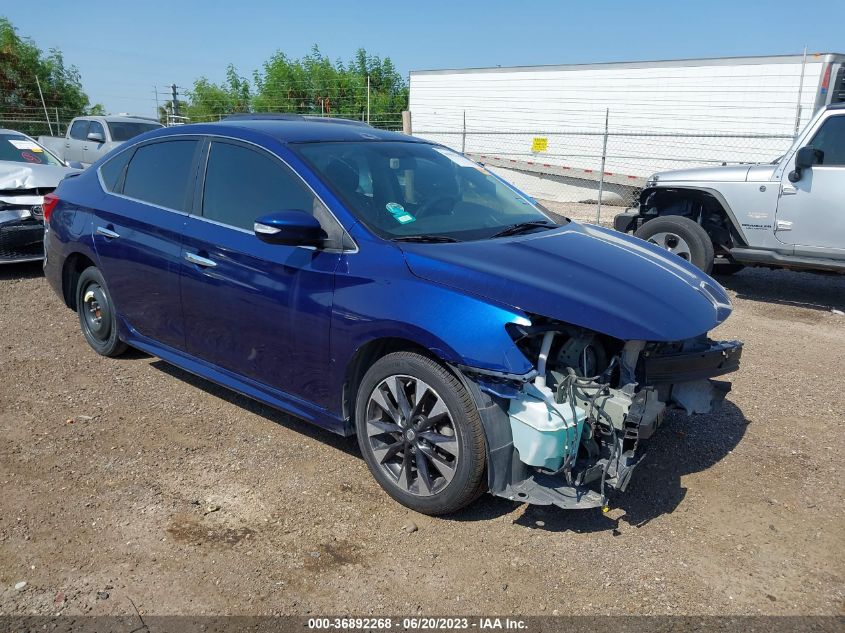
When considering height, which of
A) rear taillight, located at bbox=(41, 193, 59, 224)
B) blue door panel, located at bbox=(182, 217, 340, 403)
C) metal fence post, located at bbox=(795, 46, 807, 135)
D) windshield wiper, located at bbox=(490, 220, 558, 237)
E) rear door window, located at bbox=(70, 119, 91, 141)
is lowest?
blue door panel, located at bbox=(182, 217, 340, 403)

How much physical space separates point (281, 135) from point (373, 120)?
18.6 meters

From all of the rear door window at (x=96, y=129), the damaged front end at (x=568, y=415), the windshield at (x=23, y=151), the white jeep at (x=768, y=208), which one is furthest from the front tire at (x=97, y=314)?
the rear door window at (x=96, y=129)

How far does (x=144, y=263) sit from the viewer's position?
4492 mm

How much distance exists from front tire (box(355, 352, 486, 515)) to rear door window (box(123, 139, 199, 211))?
1847mm

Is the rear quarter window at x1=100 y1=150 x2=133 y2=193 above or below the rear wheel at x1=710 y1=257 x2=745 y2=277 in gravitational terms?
above

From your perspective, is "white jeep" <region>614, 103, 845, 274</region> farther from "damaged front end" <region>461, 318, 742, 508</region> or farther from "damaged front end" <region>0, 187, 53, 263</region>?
"damaged front end" <region>0, 187, 53, 263</region>

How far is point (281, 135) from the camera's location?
13.2ft

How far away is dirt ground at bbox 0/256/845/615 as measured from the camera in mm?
2818

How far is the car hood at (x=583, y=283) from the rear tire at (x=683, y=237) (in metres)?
4.00

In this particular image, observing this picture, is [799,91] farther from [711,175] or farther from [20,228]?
[20,228]

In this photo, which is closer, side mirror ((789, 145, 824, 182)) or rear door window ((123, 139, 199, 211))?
rear door window ((123, 139, 199, 211))

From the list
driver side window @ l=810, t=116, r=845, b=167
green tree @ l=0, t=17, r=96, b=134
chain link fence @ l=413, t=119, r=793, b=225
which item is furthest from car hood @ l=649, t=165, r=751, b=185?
green tree @ l=0, t=17, r=96, b=134

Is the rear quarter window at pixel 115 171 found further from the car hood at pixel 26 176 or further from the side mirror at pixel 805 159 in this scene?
the side mirror at pixel 805 159

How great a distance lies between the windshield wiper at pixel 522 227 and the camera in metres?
3.84
